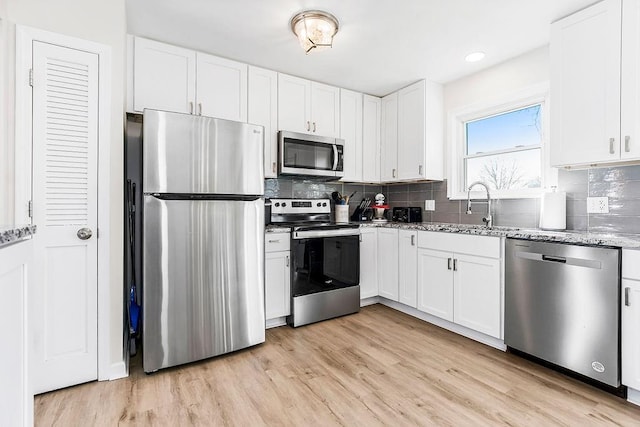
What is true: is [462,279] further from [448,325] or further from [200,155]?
[200,155]

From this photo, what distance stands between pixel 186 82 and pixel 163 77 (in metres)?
0.17

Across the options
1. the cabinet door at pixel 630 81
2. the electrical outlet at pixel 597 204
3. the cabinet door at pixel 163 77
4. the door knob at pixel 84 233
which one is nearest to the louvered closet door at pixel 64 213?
the door knob at pixel 84 233

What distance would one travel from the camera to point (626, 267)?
68.2 inches

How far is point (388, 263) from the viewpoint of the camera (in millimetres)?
3320

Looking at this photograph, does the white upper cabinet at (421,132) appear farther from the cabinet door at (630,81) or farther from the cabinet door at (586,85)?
the cabinet door at (630,81)

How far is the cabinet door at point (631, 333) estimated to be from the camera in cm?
170

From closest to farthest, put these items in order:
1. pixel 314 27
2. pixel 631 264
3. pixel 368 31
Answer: pixel 631 264 → pixel 314 27 → pixel 368 31

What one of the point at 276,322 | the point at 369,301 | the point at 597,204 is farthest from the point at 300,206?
the point at 597,204

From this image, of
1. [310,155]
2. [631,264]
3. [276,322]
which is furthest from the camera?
[310,155]

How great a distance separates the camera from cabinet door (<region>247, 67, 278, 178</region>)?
296 centimetres

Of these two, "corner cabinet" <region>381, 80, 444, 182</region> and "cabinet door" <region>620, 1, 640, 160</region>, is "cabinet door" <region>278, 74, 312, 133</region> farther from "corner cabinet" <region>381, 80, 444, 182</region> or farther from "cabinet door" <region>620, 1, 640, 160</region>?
"cabinet door" <region>620, 1, 640, 160</region>

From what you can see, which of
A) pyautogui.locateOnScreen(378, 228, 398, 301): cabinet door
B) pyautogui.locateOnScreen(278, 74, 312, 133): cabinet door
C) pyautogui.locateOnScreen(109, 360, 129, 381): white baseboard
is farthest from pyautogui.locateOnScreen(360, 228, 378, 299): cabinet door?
pyautogui.locateOnScreen(109, 360, 129, 381): white baseboard

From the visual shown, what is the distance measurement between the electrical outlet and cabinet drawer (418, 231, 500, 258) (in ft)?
2.23

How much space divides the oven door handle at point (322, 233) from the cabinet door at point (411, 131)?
905mm
